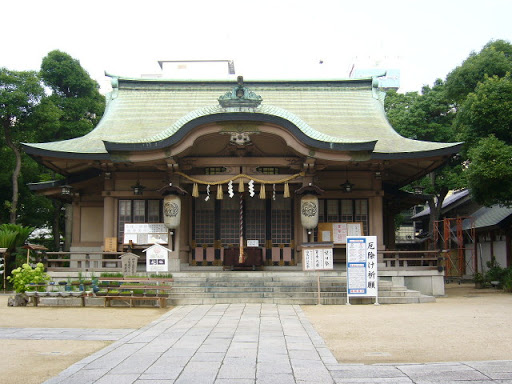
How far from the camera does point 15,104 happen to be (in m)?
24.0

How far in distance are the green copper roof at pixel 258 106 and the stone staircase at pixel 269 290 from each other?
4882 mm

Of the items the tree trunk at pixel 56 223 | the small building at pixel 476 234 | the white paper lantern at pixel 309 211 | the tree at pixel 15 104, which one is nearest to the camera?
the white paper lantern at pixel 309 211

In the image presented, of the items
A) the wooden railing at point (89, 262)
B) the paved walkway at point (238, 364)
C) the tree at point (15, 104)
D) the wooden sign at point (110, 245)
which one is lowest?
the paved walkway at point (238, 364)

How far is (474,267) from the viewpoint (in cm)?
2898

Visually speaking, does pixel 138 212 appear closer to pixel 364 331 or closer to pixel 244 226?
pixel 244 226

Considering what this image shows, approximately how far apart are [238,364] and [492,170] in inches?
488

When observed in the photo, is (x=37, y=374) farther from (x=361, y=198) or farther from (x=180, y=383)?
(x=361, y=198)

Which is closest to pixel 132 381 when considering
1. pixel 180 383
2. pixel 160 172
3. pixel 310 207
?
pixel 180 383

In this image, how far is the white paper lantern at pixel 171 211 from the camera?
17.5 m

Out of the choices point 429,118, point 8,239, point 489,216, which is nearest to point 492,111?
point 489,216

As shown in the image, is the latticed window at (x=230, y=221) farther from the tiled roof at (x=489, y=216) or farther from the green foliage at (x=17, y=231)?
the tiled roof at (x=489, y=216)

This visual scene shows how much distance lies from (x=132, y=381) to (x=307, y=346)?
119 inches

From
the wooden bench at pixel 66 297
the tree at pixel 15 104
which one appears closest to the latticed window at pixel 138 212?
the wooden bench at pixel 66 297

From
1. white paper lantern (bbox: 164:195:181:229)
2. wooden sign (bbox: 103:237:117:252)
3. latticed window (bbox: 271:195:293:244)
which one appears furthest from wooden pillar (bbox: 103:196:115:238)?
latticed window (bbox: 271:195:293:244)
